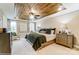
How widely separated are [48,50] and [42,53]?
0.44 ft

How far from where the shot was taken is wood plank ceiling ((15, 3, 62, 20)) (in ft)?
7.63

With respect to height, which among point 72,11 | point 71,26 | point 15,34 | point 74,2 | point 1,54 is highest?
point 74,2

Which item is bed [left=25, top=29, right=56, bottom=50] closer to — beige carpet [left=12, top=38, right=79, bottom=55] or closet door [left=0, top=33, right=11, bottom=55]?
beige carpet [left=12, top=38, right=79, bottom=55]

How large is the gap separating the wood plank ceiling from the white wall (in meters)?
0.14

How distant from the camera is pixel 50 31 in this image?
2.37 metres

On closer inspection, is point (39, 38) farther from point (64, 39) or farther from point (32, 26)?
point (64, 39)

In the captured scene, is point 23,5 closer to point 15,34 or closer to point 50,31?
point 15,34

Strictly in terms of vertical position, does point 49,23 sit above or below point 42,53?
above

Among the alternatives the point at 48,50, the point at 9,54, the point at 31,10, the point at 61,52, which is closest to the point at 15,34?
the point at 9,54

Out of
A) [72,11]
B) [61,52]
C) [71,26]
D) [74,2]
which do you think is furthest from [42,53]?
[74,2]

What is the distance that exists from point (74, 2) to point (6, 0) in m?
1.33

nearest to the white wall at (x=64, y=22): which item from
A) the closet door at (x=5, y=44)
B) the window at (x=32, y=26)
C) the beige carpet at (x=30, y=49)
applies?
the window at (x=32, y=26)

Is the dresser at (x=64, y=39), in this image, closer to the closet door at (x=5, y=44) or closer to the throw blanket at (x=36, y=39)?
the throw blanket at (x=36, y=39)

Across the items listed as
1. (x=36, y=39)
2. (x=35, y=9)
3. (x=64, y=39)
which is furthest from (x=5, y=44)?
(x=64, y=39)
